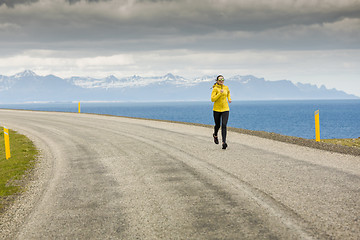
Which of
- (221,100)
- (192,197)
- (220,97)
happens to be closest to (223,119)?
(221,100)

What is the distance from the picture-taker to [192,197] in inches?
232

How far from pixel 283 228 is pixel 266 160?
4.75 m

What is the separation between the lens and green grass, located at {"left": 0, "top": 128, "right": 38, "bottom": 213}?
269 inches

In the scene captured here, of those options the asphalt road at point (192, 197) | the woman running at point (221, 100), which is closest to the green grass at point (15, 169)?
the asphalt road at point (192, 197)

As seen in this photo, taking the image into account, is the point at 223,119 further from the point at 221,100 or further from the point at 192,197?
the point at 192,197

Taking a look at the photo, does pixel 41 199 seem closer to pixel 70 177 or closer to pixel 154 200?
pixel 70 177

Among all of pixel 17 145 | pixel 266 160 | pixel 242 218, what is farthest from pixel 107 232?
pixel 17 145

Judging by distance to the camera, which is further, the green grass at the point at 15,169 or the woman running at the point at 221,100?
the woman running at the point at 221,100

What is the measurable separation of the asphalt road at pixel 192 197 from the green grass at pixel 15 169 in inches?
11.3

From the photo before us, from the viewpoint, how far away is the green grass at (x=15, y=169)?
683 cm

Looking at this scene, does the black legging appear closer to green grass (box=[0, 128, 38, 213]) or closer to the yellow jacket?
the yellow jacket

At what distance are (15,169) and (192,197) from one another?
5.61 metres

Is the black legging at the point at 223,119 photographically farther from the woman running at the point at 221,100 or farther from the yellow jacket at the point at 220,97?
the yellow jacket at the point at 220,97

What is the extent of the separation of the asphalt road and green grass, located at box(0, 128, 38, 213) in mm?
288
